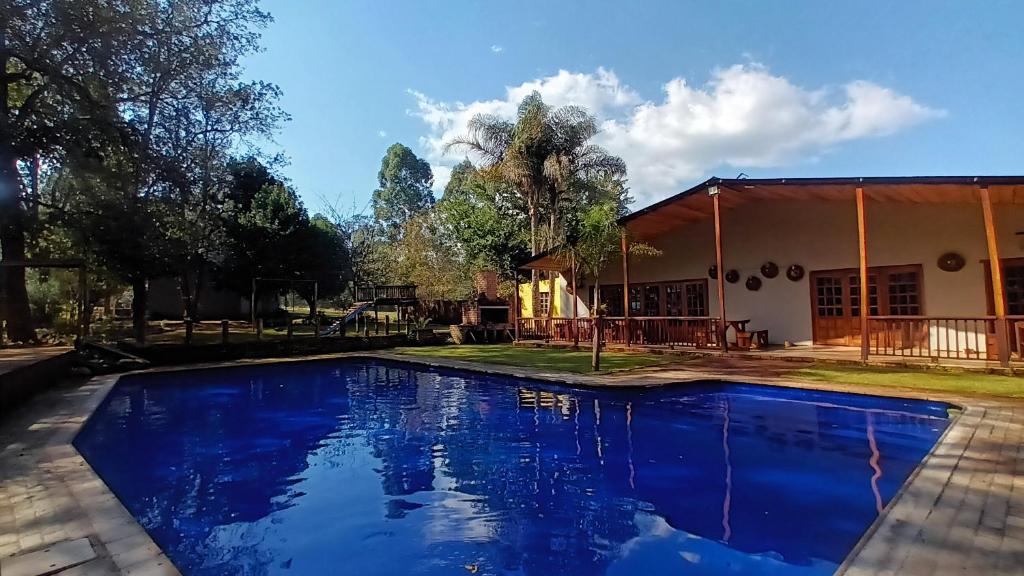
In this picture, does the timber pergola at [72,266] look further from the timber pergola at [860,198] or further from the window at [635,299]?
the window at [635,299]

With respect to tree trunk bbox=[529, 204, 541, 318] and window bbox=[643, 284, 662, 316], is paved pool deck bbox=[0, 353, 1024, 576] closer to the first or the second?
window bbox=[643, 284, 662, 316]

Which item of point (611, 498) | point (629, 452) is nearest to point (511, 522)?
point (611, 498)

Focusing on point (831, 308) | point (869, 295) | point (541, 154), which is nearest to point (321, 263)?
Result: point (541, 154)

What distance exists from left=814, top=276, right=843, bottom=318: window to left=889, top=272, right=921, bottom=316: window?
105cm

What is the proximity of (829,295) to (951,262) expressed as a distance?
2.56m

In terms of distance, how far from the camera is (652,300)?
17.1 metres

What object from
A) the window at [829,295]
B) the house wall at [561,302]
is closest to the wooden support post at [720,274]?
the window at [829,295]

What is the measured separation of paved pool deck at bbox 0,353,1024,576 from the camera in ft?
9.62

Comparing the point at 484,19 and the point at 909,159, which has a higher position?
the point at 484,19

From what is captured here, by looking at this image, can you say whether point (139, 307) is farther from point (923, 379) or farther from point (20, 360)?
point (923, 379)

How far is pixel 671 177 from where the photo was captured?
28500 mm

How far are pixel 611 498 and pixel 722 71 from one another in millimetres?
14635

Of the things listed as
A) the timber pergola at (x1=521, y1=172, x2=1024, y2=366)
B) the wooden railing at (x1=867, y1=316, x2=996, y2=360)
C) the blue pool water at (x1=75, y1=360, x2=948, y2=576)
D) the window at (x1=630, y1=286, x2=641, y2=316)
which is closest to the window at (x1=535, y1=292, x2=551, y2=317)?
the window at (x1=630, y1=286, x2=641, y2=316)

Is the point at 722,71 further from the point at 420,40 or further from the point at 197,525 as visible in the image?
the point at 197,525
